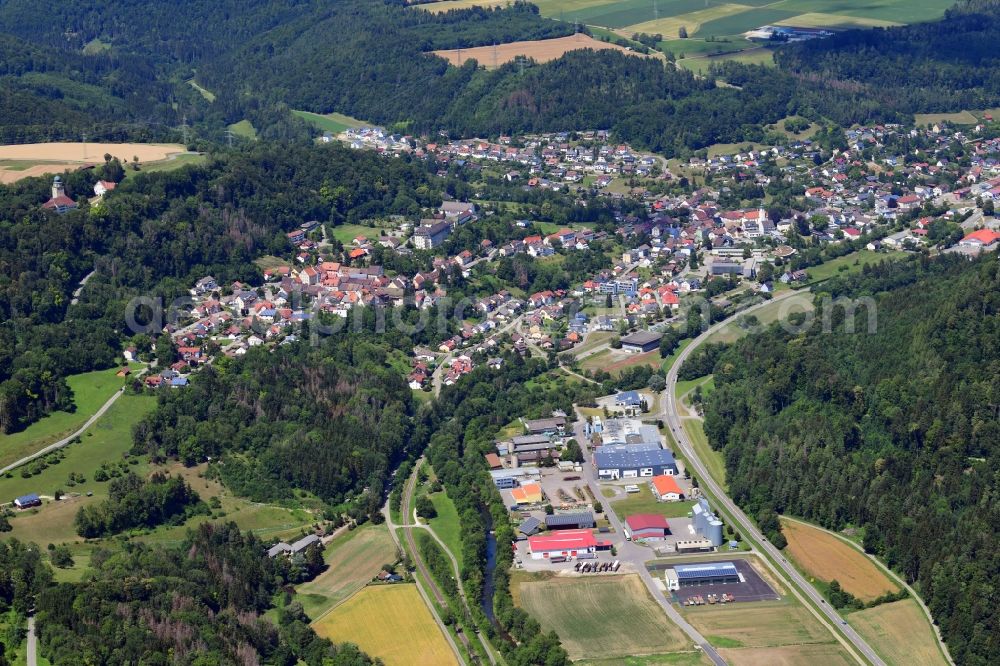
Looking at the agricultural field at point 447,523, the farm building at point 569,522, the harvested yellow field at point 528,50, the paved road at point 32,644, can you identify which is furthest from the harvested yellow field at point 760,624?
the harvested yellow field at point 528,50

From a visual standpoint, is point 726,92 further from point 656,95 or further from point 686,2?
point 686,2

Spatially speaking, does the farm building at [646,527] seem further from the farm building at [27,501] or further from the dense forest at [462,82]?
the dense forest at [462,82]

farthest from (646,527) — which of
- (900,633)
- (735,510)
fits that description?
(900,633)

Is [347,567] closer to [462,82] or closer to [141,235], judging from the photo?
[141,235]

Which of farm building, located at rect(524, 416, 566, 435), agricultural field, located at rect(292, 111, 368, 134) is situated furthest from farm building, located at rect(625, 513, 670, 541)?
agricultural field, located at rect(292, 111, 368, 134)

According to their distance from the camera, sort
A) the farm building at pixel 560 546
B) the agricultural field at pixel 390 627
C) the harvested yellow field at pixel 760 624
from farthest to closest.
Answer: the farm building at pixel 560 546, the harvested yellow field at pixel 760 624, the agricultural field at pixel 390 627

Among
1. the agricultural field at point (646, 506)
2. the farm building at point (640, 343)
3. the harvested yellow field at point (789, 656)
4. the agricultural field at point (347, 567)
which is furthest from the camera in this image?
the farm building at point (640, 343)

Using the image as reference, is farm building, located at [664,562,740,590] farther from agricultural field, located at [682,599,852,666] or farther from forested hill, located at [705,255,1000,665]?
forested hill, located at [705,255,1000,665]

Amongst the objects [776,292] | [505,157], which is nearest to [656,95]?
[505,157]
